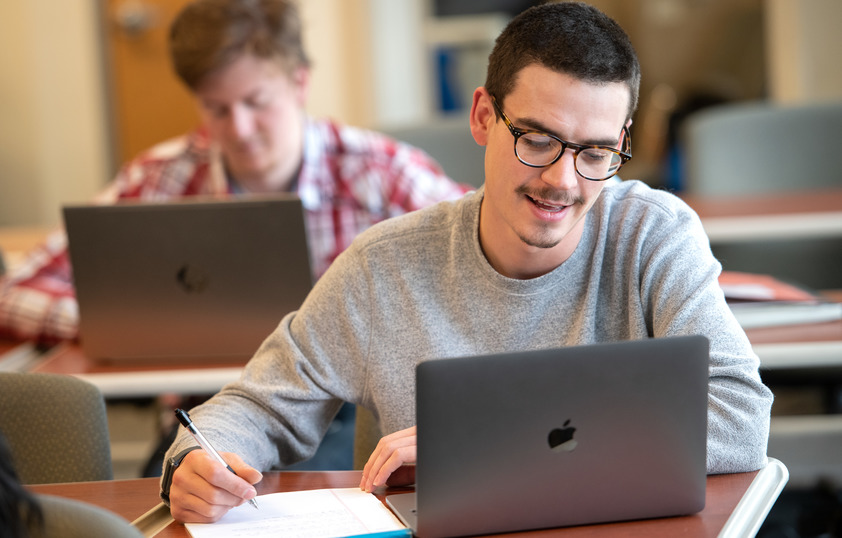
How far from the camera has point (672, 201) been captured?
4.32 ft

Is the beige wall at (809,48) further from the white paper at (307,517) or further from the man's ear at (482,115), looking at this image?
the white paper at (307,517)

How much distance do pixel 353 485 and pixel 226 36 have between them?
3.97 feet

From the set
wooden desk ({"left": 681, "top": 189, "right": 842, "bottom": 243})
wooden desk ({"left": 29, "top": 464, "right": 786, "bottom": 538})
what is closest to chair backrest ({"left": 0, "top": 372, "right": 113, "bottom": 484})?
wooden desk ({"left": 29, "top": 464, "right": 786, "bottom": 538})

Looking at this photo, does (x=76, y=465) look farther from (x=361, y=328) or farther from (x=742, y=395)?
(x=742, y=395)

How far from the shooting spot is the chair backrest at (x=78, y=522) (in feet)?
2.46

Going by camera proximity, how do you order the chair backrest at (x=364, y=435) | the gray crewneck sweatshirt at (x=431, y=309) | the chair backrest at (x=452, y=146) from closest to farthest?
the gray crewneck sweatshirt at (x=431, y=309) → the chair backrest at (x=364, y=435) → the chair backrest at (x=452, y=146)

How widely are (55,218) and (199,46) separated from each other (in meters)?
1.92

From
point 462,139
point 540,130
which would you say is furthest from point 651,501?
point 462,139

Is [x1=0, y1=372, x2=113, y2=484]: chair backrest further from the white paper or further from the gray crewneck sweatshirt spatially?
the white paper

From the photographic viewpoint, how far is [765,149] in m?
2.93

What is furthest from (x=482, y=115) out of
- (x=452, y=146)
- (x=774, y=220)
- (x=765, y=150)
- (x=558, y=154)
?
(x=765, y=150)

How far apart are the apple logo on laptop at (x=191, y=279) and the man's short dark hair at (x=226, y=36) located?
56cm

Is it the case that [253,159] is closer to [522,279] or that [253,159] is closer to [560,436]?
[522,279]

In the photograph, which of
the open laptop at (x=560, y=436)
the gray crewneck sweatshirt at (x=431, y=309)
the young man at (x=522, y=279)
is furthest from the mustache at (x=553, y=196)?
the open laptop at (x=560, y=436)
